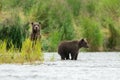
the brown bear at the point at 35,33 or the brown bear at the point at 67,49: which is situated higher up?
the brown bear at the point at 35,33

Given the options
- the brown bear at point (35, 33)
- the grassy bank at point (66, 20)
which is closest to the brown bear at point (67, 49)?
the brown bear at point (35, 33)

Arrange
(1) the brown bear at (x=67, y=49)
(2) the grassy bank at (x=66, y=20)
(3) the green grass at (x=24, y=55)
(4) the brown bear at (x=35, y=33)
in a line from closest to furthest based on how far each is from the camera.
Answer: (3) the green grass at (x=24, y=55) → (1) the brown bear at (x=67, y=49) → (4) the brown bear at (x=35, y=33) → (2) the grassy bank at (x=66, y=20)

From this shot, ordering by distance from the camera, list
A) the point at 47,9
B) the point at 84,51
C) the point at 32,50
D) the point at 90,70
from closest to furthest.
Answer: the point at 90,70, the point at 32,50, the point at 84,51, the point at 47,9

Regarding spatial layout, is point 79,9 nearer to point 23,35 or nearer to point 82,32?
point 82,32

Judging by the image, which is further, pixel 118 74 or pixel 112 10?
pixel 112 10

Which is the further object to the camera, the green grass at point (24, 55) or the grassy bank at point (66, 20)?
the grassy bank at point (66, 20)

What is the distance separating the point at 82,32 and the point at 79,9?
2.95 meters

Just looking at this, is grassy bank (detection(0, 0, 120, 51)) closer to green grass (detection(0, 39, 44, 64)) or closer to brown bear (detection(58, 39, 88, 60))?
brown bear (detection(58, 39, 88, 60))

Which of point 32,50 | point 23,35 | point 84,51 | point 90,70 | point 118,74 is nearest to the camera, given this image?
point 118,74

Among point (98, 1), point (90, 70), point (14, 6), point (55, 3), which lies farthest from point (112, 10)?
point (90, 70)

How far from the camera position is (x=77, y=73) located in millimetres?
13906

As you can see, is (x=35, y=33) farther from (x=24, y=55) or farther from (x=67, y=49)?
(x=24, y=55)

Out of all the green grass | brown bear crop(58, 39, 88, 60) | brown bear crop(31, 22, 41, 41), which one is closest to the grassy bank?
brown bear crop(31, 22, 41, 41)

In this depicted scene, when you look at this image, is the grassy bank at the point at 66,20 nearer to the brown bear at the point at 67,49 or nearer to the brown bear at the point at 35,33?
the brown bear at the point at 35,33
